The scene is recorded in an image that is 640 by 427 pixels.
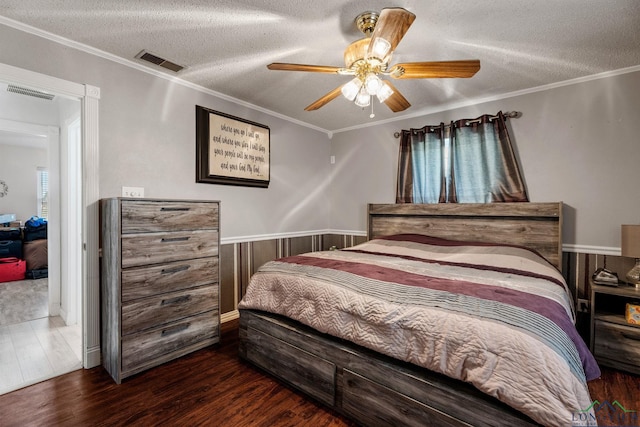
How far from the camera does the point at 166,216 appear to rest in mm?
2176

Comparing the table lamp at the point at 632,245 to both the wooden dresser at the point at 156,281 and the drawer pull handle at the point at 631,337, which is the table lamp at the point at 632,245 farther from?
the wooden dresser at the point at 156,281

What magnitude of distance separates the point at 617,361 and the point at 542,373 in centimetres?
185

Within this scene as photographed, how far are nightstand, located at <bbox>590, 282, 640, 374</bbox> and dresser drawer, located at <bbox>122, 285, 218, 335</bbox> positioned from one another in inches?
120

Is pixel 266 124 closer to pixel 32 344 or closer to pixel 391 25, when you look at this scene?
pixel 391 25

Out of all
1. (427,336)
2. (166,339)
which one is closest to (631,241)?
(427,336)

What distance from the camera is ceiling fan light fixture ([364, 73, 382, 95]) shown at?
5.79 feet

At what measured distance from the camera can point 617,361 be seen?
2150 millimetres

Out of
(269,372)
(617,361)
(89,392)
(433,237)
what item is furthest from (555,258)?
(89,392)

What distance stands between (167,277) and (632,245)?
3.47 metres

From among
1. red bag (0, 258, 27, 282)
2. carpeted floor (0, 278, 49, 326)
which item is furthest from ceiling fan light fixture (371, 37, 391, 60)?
red bag (0, 258, 27, 282)

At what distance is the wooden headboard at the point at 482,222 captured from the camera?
2.70m

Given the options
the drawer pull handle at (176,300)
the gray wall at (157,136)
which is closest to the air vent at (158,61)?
the gray wall at (157,136)

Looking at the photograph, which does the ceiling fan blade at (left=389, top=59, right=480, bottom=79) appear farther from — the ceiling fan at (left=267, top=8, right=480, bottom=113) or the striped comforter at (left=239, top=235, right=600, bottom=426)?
the striped comforter at (left=239, top=235, right=600, bottom=426)

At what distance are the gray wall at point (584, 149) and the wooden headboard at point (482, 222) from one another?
173 mm
